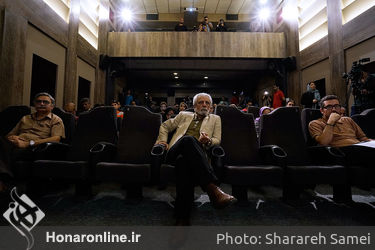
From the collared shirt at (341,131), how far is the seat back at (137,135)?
5.35 ft

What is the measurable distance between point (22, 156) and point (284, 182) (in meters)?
2.29

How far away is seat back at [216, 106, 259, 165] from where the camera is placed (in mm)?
2020

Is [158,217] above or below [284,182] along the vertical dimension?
below

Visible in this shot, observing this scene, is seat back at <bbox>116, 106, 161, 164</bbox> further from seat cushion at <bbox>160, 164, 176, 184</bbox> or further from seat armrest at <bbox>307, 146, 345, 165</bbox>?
seat armrest at <bbox>307, 146, 345, 165</bbox>

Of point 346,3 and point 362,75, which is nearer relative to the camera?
point 362,75

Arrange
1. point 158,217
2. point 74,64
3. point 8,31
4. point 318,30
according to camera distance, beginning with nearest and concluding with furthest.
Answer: point 158,217
point 8,31
point 74,64
point 318,30

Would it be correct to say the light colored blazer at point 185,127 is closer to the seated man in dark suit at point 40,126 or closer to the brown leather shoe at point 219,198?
the brown leather shoe at point 219,198

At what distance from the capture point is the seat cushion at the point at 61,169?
1.73m

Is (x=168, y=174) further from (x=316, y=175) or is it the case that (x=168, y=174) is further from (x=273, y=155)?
(x=316, y=175)

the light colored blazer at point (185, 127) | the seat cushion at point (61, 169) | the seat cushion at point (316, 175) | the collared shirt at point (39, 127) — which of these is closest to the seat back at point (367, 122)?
the seat cushion at point (316, 175)

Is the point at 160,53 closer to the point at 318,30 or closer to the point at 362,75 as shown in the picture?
the point at 318,30

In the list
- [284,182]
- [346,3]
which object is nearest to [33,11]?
[284,182]

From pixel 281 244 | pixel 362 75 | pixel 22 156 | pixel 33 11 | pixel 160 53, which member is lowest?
pixel 281 244

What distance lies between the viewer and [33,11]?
3781 mm
